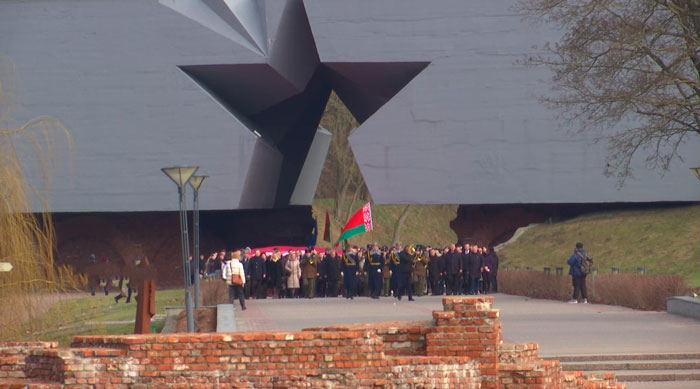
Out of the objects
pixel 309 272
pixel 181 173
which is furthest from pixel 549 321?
pixel 309 272

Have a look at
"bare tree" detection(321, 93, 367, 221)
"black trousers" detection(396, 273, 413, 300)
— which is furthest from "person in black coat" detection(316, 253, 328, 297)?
"bare tree" detection(321, 93, 367, 221)

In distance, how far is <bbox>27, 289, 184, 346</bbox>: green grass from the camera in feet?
55.2

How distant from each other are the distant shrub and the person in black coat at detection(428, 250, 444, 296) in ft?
8.10

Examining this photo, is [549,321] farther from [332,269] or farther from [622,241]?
[622,241]

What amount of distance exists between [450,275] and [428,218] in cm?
4244

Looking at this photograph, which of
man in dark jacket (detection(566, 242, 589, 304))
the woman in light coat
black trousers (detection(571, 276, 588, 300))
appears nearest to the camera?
man in dark jacket (detection(566, 242, 589, 304))

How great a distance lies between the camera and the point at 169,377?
1001cm

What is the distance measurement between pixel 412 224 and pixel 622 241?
3314 cm

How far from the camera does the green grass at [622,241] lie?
3977 centimetres

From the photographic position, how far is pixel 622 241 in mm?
43000

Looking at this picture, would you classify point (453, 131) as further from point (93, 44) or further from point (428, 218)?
point (428, 218)

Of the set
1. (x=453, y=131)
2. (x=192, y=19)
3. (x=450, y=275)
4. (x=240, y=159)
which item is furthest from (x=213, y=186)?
(x=450, y=275)

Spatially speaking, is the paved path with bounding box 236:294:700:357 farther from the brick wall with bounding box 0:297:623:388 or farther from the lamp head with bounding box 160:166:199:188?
the brick wall with bounding box 0:297:623:388

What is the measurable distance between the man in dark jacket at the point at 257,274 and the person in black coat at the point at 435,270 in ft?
16.4
